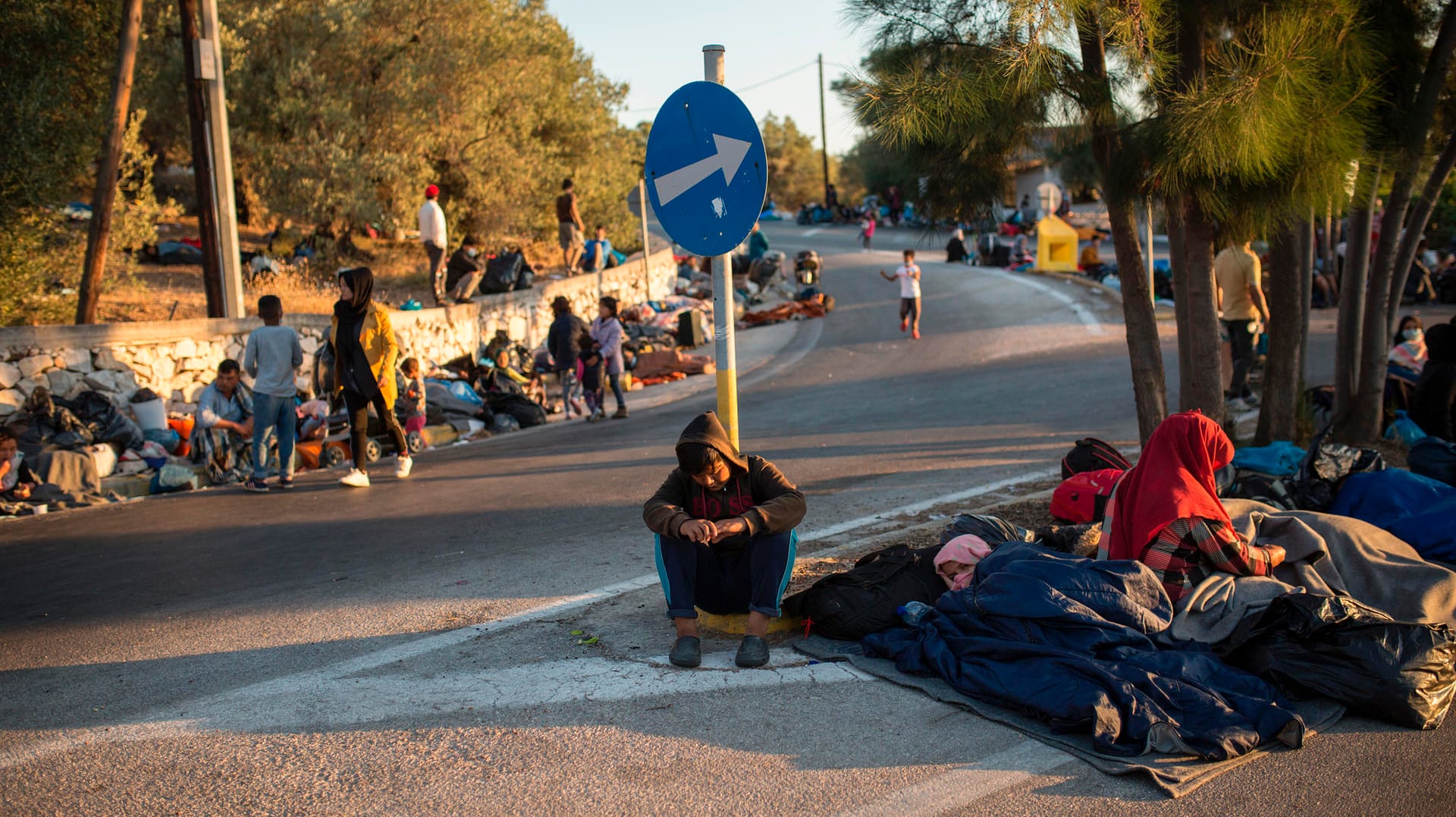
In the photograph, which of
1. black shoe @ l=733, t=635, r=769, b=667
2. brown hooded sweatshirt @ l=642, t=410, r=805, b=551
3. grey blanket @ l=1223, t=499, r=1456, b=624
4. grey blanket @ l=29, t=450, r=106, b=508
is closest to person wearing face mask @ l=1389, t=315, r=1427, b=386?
grey blanket @ l=1223, t=499, r=1456, b=624

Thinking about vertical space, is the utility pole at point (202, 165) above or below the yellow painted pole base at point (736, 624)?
above

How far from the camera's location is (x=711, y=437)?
15.0ft

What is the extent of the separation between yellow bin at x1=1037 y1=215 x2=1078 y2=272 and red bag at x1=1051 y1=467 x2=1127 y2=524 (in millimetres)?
21979

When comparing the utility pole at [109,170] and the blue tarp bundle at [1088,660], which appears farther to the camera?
the utility pole at [109,170]

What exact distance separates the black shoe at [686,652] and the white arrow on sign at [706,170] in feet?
6.51

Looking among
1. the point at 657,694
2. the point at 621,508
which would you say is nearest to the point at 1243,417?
the point at 621,508

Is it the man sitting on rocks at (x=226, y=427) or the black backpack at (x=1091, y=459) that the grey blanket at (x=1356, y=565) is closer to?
the black backpack at (x=1091, y=459)

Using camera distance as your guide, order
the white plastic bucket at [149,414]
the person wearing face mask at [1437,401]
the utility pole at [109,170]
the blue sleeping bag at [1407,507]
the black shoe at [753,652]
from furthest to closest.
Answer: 1. the utility pole at [109,170]
2. the white plastic bucket at [149,414]
3. the person wearing face mask at [1437,401]
4. the blue sleeping bag at [1407,507]
5. the black shoe at [753,652]

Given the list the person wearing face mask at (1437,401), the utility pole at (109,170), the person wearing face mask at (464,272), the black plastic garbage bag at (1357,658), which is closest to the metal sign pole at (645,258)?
the person wearing face mask at (464,272)

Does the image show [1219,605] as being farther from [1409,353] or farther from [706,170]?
[1409,353]

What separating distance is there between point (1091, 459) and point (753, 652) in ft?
10.9

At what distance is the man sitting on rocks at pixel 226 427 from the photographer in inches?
365

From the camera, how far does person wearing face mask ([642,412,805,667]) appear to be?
4.50m

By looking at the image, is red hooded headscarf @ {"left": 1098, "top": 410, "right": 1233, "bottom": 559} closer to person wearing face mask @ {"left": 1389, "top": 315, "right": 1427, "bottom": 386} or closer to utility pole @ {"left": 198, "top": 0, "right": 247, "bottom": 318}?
person wearing face mask @ {"left": 1389, "top": 315, "right": 1427, "bottom": 386}
